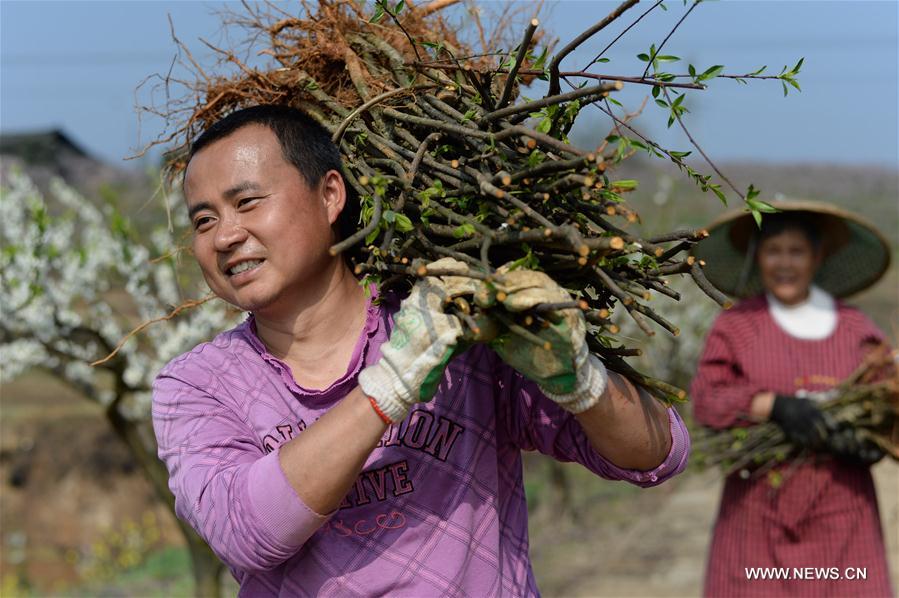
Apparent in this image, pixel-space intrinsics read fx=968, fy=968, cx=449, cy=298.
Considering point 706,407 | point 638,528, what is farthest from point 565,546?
point 706,407

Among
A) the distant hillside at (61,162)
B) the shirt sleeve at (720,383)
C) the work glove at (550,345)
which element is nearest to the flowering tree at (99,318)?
the shirt sleeve at (720,383)

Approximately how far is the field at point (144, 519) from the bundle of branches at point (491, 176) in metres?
5.05

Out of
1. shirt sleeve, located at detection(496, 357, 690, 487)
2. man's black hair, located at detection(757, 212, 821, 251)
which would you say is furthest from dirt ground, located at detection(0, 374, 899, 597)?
shirt sleeve, located at detection(496, 357, 690, 487)

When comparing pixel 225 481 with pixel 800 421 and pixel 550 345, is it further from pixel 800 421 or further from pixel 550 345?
pixel 800 421

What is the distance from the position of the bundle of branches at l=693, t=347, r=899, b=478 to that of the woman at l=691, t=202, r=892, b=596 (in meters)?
→ 0.05

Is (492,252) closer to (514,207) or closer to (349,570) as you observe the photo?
(514,207)

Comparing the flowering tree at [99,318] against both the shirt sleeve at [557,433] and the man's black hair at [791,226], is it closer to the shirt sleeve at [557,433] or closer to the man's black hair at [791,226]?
the man's black hair at [791,226]

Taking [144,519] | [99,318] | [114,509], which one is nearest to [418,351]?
[99,318]

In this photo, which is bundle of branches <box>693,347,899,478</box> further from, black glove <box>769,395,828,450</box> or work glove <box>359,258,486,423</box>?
work glove <box>359,258,486,423</box>

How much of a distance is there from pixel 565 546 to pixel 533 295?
6694mm

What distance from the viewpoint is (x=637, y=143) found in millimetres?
1644

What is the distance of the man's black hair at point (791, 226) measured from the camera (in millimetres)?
4070

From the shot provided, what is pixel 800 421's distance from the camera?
3.71 metres

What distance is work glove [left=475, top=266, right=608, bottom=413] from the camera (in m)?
1.53
